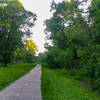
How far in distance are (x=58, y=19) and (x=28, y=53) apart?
3735cm

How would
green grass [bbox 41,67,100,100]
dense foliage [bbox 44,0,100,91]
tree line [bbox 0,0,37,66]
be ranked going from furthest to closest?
tree line [bbox 0,0,37,66]
dense foliage [bbox 44,0,100,91]
green grass [bbox 41,67,100,100]

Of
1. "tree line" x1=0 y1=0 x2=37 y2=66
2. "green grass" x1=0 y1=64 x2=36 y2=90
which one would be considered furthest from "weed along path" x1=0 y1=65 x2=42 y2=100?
"tree line" x1=0 y1=0 x2=37 y2=66

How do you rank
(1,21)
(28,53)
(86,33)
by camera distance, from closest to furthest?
(86,33)
(1,21)
(28,53)

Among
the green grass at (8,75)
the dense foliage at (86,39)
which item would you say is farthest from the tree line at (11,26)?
the dense foliage at (86,39)

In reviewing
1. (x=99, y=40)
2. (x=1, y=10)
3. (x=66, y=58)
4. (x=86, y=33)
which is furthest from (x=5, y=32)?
(x=99, y=40)

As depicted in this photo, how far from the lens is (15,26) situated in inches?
1160

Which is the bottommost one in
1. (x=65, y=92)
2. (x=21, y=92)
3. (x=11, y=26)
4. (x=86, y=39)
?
(x=65, y=92)

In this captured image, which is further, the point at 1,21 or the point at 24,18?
the point at 24,18

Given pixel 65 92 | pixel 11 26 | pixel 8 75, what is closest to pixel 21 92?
pixel 65 92

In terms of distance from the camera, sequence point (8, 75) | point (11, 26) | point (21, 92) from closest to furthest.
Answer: point (21, 92), point (8, 75), point (11, 26)

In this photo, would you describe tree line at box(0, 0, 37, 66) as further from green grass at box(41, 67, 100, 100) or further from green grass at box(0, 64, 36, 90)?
green grass at box(41, 67, 100, 100)

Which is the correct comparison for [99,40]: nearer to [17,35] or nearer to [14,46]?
[17,35]

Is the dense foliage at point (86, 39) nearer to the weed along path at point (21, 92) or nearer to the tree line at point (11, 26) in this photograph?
the weed along path at point (21, 92)

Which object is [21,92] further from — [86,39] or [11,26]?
[11,26]
